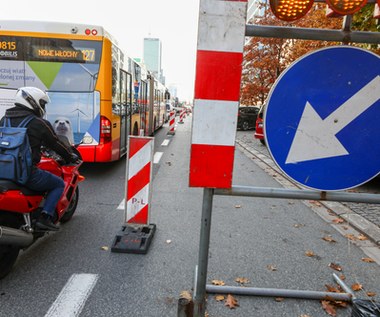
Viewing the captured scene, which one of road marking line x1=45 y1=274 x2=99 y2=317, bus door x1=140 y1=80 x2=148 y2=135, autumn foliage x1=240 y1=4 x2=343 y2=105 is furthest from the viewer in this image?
autumn foliage x1=240 y1=4 x2=343 y2=105

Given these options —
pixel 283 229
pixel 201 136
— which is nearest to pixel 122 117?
pixel 283 229

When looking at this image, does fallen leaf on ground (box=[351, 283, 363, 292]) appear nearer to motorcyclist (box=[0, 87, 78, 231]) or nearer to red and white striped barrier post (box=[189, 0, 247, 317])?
red and white striped barrier post (box=[189, 0, 247, 317])

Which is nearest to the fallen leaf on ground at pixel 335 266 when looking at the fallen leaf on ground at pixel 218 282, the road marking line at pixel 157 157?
the fallen leaf on ground at pixel 218 282

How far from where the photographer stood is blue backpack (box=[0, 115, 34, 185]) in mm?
3209

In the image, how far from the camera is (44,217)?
12.0 ft

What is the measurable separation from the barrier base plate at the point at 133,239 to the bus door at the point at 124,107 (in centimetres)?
486

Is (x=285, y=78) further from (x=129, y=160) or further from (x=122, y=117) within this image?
(x=122, y=117)

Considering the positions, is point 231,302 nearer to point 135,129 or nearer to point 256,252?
point 256,252

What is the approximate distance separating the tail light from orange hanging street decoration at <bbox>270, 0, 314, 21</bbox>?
6067 millimetres

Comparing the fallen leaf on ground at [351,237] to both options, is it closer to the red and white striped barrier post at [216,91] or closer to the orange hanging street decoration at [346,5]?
the red and white striped barrier post at [216,91]

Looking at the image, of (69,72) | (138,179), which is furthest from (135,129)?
(138,179)

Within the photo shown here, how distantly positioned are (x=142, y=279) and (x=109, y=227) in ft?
4.98

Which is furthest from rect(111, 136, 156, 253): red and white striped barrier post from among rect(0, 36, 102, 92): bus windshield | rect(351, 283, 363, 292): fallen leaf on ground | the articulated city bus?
rect(0, 36, 102, 92): bus windshield

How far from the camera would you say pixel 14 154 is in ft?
10.6
